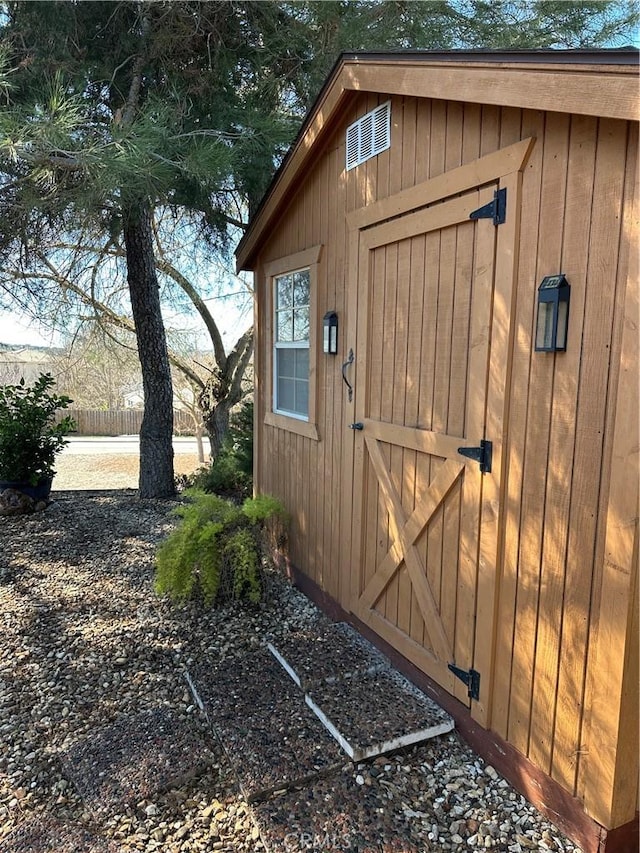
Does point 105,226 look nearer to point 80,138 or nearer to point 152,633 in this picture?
point 80,138

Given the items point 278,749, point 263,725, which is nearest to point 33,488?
point 263,725

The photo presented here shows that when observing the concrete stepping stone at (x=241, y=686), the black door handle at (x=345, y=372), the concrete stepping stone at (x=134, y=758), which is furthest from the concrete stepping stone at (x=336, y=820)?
the black door handle at (x=345, y=372)

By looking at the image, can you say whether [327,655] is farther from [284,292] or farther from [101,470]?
[101,470]

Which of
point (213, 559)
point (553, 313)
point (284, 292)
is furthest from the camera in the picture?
point (284, 292)

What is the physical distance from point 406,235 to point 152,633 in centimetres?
284

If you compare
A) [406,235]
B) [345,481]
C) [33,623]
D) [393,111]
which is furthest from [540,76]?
[33,623]

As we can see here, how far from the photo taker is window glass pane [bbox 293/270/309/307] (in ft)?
13.6

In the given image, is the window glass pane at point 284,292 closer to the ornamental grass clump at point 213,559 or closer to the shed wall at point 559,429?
the ornamental grass clump at point 213,559

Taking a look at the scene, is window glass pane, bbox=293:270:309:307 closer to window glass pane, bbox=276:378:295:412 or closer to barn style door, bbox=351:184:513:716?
window glass pane, bbox=276:378:295:412

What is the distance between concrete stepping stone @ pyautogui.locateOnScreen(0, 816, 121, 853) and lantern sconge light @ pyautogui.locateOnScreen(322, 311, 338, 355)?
2.67 metres

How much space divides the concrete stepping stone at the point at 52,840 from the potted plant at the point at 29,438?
195 inches

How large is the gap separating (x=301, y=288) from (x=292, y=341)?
1.38 ft

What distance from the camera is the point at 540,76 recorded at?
197 centimetres

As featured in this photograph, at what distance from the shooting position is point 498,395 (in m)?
2.27
